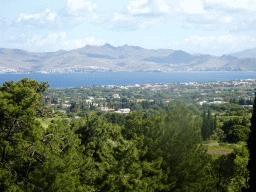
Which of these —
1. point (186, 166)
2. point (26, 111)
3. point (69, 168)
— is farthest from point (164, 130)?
point (26, 111)

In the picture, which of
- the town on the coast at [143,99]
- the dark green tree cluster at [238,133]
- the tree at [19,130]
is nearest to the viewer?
the tree at [19,130]

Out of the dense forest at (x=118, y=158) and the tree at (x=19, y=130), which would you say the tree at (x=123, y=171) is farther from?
the tree at (x=19, y=130)

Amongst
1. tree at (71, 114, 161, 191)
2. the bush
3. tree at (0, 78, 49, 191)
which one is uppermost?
tree at (0, 78, 49, 191)

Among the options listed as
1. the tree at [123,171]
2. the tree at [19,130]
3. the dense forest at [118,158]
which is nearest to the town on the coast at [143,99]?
the dense forest at [118,158]

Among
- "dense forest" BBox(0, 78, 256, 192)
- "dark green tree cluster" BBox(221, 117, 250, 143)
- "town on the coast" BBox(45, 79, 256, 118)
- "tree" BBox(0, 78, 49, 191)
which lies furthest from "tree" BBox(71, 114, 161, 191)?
"town on the coast" BBox(45, 79, 256, 118)

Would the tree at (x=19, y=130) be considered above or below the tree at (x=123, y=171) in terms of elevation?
above

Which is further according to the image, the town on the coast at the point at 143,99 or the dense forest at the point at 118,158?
the town on the coast at the point at 143,99

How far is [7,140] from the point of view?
8953 millimetres

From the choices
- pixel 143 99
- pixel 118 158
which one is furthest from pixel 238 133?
pixel 143 99

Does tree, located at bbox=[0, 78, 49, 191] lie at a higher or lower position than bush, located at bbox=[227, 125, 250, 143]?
higher

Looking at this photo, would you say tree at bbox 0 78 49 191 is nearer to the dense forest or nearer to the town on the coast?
the dense forest

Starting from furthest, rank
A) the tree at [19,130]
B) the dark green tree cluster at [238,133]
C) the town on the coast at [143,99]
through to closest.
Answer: the town on the coast at [143,99], the dark green tree cluster at [238,133], the tree at [19,130]

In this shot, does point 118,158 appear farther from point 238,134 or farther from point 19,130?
point 238,134

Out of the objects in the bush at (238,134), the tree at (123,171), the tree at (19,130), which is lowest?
the bush at (238,134)
